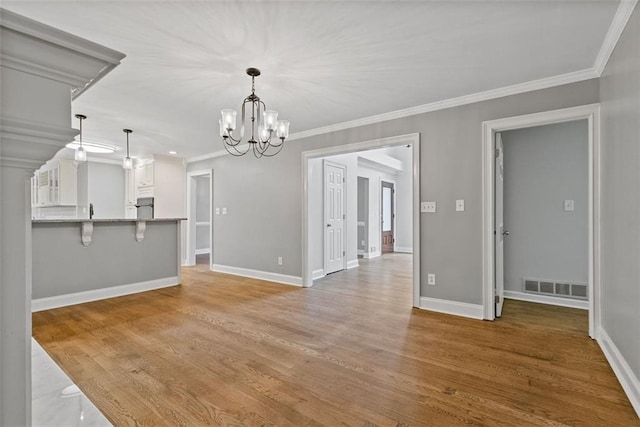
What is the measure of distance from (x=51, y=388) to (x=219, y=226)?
475 centimetres

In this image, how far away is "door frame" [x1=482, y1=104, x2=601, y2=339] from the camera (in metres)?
2.68

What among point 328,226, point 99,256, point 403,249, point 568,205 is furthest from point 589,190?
point 403,249

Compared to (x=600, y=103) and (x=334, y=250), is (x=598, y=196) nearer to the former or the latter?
(x=600, y=103)

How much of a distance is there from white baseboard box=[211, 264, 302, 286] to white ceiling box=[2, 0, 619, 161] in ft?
8.18

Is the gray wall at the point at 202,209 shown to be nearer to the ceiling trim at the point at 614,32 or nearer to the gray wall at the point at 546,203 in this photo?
the gray wall at the point at 546,203

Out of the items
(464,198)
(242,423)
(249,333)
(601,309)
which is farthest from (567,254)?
(242,423)

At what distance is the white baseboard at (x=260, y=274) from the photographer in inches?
189

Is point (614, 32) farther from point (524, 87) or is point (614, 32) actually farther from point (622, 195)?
point (622, 195)

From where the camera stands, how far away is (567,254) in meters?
3.76

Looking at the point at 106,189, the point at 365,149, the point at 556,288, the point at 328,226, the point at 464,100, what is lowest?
the point at 556,288

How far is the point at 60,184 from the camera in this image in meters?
6.48

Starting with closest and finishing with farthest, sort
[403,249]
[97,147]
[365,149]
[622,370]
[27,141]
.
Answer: [27,141]
[622,370]
[365,149]
[97,147]
[403,249]

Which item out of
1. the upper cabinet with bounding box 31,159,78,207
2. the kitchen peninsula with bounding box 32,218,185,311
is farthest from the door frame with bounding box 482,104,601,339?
the upper cabinet with bounding box 31,159,78,207

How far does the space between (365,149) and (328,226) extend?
169cm
